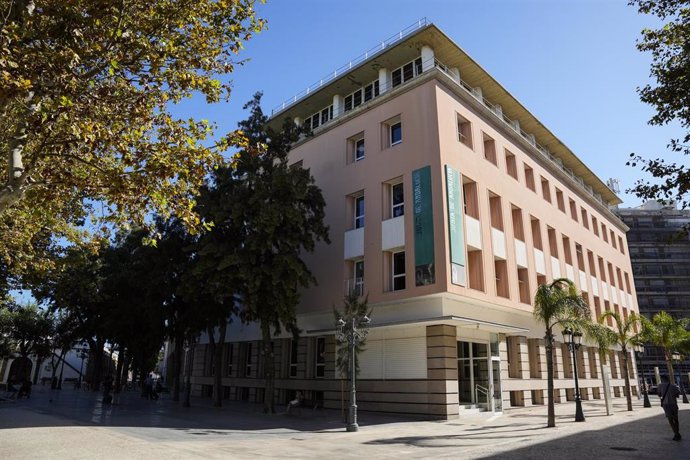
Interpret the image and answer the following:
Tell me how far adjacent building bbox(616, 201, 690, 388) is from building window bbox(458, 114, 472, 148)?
60853mm

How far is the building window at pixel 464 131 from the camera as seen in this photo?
24.0m

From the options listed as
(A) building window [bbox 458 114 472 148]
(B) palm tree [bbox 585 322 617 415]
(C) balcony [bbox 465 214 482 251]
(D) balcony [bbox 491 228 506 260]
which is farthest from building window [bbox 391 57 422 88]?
(B) palm tree [bbox 585 322 617 415]

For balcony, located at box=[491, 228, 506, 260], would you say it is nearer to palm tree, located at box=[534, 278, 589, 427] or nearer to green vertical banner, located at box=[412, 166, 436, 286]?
green vertical banner, located at box=[412, 166, 436, 286]

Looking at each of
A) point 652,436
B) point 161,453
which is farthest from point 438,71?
point 161,453

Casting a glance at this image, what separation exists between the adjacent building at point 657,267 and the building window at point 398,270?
207 ft

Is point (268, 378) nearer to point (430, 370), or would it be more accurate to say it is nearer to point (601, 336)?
point (430, 370)

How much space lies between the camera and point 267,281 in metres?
20.1

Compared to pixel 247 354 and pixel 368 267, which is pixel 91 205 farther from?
pixel 247 354

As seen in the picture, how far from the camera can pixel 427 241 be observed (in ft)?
66.0

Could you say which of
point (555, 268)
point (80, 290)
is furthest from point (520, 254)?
point (80, 290)

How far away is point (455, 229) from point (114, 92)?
14689mm

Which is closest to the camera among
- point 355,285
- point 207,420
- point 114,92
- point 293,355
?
point 114,92

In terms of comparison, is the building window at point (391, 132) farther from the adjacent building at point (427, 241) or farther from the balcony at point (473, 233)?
the balcony at point (473, 233)

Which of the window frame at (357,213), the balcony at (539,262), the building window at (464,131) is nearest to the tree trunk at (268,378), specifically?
the window frame at (357,213)
